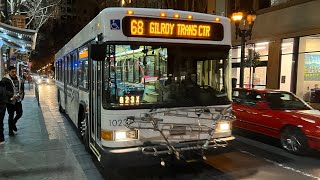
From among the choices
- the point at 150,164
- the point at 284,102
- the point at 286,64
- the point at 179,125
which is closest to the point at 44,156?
the point at 150,164

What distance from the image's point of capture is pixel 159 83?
231 inches

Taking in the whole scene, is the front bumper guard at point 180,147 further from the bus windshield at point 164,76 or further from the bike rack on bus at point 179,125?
the bus windshield at point 164,76

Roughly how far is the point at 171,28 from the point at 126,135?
207 centimetres

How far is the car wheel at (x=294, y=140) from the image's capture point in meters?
7.73

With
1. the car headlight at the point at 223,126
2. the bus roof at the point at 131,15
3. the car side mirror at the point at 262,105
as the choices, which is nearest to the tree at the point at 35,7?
the car side mirror at the point at 262,105

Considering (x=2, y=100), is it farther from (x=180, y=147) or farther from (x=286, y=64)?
(x=286, y=64)

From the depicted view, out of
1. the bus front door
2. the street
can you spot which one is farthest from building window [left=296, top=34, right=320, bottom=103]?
the bus front door

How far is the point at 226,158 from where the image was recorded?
7582 mm

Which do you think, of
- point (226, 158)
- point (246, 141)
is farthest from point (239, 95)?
point (226, 158)

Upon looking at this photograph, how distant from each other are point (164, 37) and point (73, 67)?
180 inches

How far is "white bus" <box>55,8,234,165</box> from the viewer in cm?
552

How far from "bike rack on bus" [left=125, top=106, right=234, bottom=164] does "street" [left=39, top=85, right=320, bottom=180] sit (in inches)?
12.9

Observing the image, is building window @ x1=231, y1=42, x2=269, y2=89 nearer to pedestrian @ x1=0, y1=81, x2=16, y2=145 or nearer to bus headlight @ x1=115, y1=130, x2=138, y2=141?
pedestrian @ x1=0, y1=81, x2=16, y2=145

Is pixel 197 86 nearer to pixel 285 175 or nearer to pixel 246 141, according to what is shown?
pixel 285 175
